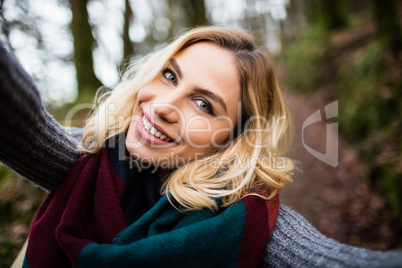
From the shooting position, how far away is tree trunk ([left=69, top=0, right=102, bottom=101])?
5301mm

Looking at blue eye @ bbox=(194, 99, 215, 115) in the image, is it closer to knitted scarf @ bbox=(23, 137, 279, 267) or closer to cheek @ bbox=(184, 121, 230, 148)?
cheek @ bbox=(184, 121, 230, 148)

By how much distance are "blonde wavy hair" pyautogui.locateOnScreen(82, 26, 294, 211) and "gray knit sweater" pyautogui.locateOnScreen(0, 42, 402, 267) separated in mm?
216

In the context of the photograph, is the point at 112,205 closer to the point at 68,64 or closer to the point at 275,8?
the point at 68,64

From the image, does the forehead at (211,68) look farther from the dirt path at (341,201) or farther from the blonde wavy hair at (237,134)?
the dirt path at (341,201)

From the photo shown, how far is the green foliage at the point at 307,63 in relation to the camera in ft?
30.7

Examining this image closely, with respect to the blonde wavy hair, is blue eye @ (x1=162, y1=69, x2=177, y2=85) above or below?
above

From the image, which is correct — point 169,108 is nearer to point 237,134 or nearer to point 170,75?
point 170,75

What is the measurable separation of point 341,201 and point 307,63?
7.57 m

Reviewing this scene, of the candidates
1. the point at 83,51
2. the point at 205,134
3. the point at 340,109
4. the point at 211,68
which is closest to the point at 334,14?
the point at 340,109

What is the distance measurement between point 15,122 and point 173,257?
0.92m

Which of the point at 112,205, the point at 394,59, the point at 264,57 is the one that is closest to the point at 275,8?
the point at 394,59

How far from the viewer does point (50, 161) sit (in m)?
1.28

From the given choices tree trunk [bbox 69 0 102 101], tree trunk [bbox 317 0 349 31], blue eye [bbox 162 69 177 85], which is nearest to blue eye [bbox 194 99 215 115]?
blue eye [bbox 162 69 177 85]

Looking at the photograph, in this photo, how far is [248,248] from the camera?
1.27 metres
